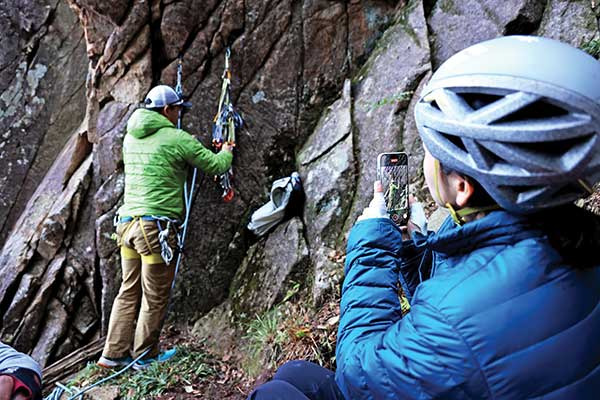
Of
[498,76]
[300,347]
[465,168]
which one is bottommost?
[300,347]

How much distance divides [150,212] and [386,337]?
4.91 m

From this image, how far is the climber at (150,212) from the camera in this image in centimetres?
612

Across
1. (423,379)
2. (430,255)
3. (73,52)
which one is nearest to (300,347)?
(430,255)

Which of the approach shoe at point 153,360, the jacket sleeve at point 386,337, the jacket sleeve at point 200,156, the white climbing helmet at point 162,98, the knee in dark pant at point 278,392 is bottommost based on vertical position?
the approach shoe at point 153,360

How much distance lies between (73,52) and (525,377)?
10941 mm

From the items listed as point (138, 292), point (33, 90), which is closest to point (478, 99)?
point (138, 292)

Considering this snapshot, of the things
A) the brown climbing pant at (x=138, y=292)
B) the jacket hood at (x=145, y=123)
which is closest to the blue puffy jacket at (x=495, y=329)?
the brown climbing pant at (x=138, y=292)

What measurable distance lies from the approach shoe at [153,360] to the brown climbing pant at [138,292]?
7 cm

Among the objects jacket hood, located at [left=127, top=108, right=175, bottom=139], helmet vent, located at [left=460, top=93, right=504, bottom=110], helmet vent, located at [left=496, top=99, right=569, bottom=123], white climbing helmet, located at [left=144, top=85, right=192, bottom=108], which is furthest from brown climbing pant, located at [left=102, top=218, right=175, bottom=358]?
helmet vent, located at [left=496, top=99, right=569, bottom=123]

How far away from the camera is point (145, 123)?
6059mm

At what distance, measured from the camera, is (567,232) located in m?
1.63

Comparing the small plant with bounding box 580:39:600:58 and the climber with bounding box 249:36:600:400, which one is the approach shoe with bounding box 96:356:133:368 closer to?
Result: the climber with bounding box 249:36:600:400

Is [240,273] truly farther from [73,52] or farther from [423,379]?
[73,52]

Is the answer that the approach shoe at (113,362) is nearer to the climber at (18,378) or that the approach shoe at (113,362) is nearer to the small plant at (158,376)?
the small plant at (158,376)
